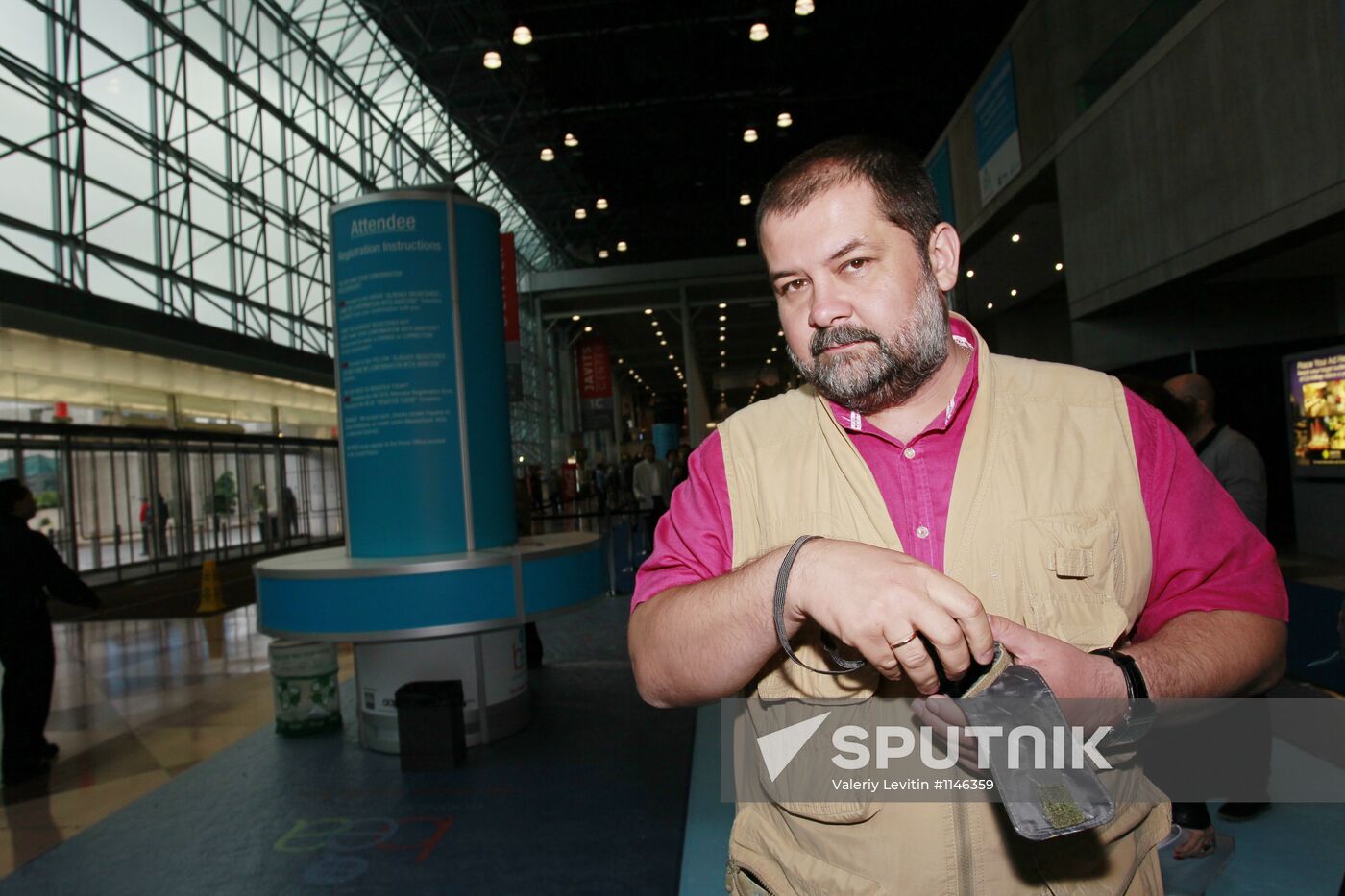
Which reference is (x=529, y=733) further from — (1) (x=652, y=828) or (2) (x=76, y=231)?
(2) (x=76, y=231)

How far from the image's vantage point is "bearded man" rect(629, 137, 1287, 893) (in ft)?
3.69

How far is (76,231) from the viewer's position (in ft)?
37.9

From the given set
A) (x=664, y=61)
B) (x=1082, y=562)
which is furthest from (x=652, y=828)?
(x=664, y=61)

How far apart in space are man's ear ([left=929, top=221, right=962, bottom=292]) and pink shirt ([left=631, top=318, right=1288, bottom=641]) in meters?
0.14

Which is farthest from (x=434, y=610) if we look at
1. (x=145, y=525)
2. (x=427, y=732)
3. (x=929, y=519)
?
(x=145, y=525)

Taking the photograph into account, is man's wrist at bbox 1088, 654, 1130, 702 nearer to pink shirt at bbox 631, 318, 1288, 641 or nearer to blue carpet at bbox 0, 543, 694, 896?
pink shirt at bbox 631, 318, 1288, 641

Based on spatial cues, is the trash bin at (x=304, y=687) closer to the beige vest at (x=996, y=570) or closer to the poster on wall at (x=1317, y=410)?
the beige vest at (x=996, y=570)

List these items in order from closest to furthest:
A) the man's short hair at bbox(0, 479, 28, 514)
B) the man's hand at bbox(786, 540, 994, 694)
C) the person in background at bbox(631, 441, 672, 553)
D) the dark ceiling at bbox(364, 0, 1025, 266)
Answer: the man's hand at bbox(786, 540, 994, 694), the man's short hair at bbox(0, 479, 28, 514), the person in background at bbox(631, 441, 672, 553), the dark ceiling at bbox(364, 0, 1025, 266)

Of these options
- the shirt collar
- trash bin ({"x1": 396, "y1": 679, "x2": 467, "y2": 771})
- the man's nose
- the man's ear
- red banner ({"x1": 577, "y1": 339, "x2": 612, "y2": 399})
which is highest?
red banner ({"x1": 577, "y1": 339, "x2": 612, "y2": 399})

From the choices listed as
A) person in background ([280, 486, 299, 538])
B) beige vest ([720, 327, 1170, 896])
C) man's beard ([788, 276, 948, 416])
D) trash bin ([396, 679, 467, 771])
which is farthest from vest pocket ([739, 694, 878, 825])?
person in background ([280, 486, 299, 538])

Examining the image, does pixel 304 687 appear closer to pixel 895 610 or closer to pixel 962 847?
pixel 962 847

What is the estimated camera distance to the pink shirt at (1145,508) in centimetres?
114

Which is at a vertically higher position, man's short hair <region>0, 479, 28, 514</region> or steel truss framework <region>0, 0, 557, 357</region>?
steel truss framework <region>0, 0, 557, 357</region>

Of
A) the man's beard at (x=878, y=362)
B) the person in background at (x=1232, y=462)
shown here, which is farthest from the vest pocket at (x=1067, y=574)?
the person in background at (x=1232, y=462)
